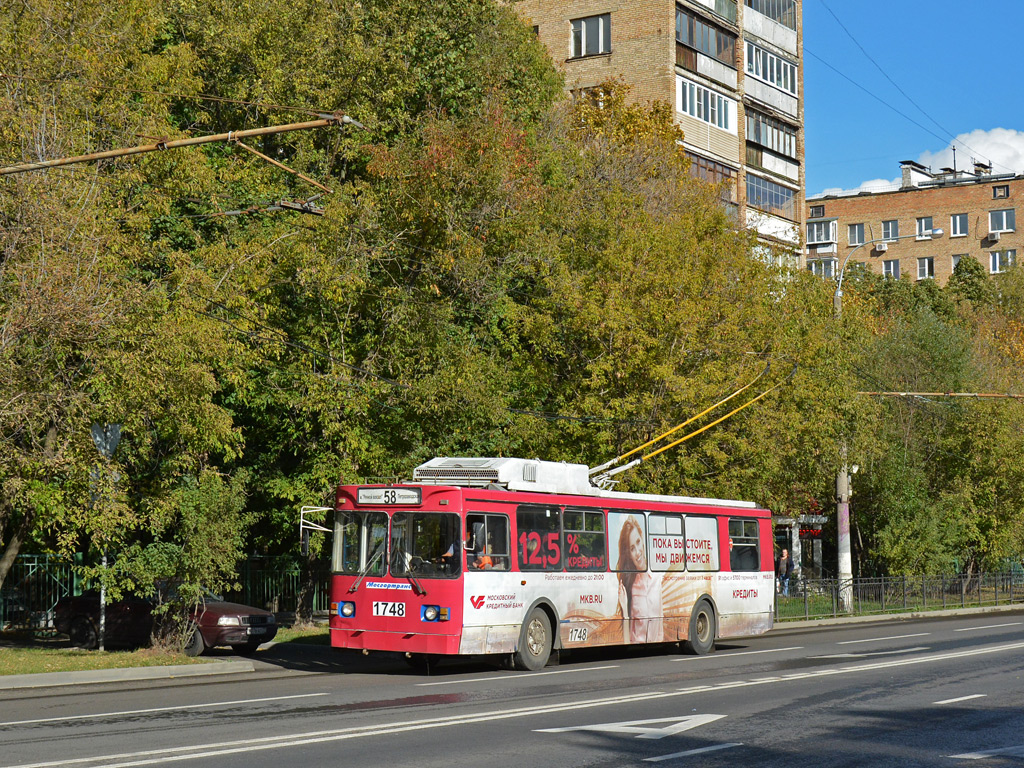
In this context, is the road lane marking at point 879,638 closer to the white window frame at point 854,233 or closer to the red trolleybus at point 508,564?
the red trolleybus at point 508,564

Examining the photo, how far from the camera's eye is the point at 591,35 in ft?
171

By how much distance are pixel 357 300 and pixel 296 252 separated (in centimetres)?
184

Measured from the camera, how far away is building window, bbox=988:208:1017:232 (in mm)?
90062

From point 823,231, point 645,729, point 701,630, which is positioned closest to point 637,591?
point 701,630

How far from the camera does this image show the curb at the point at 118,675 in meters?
17.3

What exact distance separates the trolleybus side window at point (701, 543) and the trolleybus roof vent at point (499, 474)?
3.80 meters

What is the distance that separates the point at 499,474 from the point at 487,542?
126cm

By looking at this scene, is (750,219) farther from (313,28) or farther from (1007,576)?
(313,28)

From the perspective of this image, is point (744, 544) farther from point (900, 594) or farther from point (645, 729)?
point (900, 594)

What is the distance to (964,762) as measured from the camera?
9977mm

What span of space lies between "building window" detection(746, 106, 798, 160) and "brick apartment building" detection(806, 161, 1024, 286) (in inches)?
1289

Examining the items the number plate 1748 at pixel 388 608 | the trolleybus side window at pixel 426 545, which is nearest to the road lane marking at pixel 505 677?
the number plate 1748 at pixel 388 608

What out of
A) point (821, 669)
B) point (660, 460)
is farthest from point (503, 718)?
point (660, 460)

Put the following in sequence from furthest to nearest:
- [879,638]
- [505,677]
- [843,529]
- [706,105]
Answer: [706,105] → [843,529] → [879,638] → [505,677]
